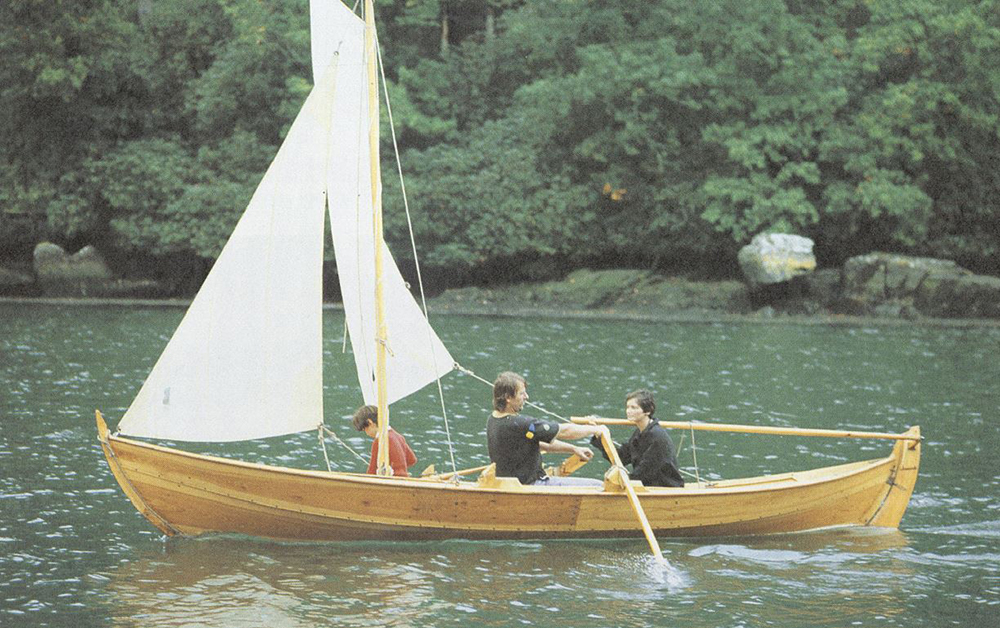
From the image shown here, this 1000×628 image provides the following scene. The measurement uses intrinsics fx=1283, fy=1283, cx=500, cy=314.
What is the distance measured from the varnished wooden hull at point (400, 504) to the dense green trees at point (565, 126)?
2761 cm

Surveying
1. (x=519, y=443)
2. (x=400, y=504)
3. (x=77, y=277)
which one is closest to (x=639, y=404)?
(x=519, y=443)

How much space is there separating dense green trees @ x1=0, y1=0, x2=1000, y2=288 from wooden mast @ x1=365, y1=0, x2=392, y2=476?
94.7 ft

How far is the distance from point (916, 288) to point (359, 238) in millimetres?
28327

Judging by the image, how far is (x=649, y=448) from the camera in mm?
13578

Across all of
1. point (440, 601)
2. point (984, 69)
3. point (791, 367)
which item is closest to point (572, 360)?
point (791, 367)

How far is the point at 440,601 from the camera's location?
1152cm

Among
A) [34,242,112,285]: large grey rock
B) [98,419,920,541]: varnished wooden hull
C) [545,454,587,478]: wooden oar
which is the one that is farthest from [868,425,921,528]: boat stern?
[34,242,112,285]: large grey rock

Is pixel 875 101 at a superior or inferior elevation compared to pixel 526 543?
superior

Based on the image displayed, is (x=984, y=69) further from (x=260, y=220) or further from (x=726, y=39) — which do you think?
(x=260, y=220)

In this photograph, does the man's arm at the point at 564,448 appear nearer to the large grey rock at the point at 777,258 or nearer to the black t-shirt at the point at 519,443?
the black t-shirt at the point at 519,443

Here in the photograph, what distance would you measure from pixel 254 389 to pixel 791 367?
1682cm

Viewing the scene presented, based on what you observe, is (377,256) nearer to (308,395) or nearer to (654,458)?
(308,395)

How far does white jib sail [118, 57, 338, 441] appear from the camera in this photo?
41.1 ft

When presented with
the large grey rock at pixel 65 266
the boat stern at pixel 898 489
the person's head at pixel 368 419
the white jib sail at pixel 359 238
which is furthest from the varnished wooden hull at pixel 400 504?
the large grey rock at pixel 65 266
